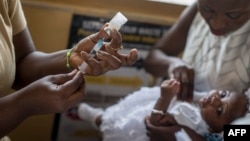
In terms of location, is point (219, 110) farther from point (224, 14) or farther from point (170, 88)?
point (224, 14)

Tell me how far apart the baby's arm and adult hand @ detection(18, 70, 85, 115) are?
1.45ft

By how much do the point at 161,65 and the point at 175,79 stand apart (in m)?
0.17

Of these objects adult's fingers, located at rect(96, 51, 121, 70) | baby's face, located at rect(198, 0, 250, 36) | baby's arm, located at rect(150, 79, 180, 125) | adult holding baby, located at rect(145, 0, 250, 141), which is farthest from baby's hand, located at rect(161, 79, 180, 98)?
adult's fingers, located at rect(96, 51, 121, 70)

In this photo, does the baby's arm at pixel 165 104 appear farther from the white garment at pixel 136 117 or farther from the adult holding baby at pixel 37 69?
the adult holding baby at pixel 37 69

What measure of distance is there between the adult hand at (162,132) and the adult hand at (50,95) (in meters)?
0.44

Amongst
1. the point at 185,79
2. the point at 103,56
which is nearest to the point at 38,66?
the point at 103,56

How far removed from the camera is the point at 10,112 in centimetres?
87

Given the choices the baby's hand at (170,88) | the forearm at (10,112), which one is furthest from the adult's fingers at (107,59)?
the baby's hand at (170,88)

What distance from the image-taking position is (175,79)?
137cm

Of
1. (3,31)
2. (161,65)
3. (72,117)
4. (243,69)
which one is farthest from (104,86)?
(3,31)

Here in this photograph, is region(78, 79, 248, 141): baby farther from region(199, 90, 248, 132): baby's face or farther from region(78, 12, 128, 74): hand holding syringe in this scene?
region(78, 12, 128, 74): hand holding syringe

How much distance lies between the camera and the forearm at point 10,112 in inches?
34.4

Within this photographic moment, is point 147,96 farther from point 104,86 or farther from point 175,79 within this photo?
point 104,86

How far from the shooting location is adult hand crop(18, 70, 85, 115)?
862 millimetres
